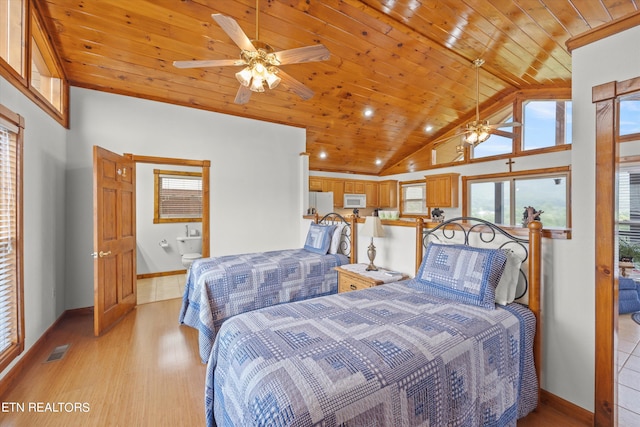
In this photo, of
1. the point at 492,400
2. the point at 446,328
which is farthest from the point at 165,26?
the point at 492,400

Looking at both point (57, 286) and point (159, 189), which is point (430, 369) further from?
point (159, 189)

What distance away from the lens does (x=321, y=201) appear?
639 centimetres

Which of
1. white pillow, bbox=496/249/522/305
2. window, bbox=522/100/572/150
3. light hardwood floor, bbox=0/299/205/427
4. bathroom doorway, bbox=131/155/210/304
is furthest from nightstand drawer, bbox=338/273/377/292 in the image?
window, bbox=522/100/572/150

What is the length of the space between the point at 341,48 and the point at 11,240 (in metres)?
3.83

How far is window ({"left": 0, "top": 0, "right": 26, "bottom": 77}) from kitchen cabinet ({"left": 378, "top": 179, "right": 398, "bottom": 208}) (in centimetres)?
693

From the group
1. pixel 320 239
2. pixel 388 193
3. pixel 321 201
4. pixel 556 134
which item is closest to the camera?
pixel 320 239

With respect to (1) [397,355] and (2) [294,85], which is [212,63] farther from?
(1) [397,355]

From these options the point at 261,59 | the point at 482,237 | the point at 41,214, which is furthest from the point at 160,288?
the point at 482,237

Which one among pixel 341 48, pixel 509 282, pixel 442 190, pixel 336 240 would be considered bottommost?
pixel 509 282

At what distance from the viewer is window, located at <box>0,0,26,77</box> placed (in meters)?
2.14

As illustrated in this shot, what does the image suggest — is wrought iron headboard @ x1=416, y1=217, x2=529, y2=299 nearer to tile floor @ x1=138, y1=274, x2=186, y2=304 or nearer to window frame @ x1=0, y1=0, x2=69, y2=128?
window frame @ x1=0, y1=0, x2=69, y2=128

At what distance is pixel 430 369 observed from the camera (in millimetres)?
1241

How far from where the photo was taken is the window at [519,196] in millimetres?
4945

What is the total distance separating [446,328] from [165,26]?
3.77 m
